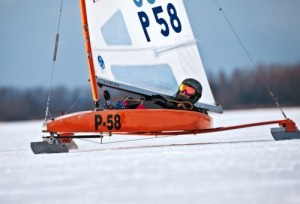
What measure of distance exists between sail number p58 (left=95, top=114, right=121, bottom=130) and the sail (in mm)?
980

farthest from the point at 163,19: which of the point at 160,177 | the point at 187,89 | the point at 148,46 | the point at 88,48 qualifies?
the point at 160,177

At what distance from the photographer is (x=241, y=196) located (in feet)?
21.3

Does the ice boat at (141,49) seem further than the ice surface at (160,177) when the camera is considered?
Yes

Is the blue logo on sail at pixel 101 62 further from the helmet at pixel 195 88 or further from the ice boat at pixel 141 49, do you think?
the helmet at pixel 195 88

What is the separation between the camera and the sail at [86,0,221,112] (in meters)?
13.1

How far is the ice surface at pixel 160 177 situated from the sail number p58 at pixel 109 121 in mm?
1071

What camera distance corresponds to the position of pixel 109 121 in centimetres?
1229

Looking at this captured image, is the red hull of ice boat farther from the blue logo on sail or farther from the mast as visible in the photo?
the blue logo on sail

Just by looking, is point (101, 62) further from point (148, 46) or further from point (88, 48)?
point (148, 46)

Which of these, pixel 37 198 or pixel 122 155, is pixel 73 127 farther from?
pixel 37 198

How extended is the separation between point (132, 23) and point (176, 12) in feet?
2.48

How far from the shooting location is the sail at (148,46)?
13.1m

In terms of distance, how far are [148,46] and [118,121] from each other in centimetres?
163

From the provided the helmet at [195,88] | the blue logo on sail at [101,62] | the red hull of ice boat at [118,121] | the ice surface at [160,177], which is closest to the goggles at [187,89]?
the helmet at [195,88]
